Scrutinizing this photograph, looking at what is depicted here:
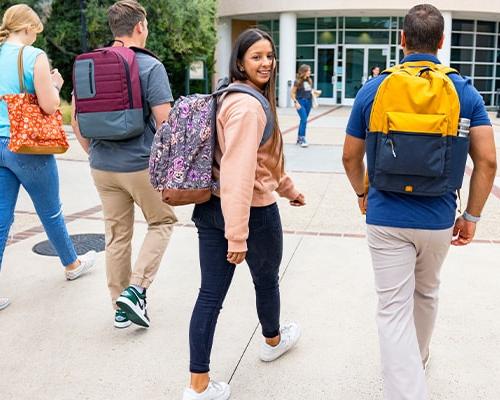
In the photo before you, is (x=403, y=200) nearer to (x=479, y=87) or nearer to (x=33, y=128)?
(x=33, y=128)

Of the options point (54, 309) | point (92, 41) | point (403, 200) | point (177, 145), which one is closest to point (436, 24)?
point (403, 200)

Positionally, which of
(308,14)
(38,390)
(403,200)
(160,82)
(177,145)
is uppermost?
(308,14)

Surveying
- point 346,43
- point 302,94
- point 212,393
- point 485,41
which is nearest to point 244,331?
point 212,393

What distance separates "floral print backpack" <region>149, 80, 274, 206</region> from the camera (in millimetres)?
2742

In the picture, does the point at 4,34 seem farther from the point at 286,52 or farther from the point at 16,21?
the point at 286,52

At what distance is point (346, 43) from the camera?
96.4ft

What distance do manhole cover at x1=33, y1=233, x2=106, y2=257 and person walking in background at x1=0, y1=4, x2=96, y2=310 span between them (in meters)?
1.19

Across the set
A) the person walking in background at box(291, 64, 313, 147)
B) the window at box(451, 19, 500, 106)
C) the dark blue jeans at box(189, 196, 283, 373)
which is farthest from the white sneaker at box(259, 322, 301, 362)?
the window at box(451, 19, 500, 106)

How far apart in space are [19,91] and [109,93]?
902 millimetres

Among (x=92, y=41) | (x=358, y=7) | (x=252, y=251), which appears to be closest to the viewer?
(x=252, y=251)

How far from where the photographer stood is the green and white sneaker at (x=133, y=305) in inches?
143

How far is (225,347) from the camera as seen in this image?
3629 millimetres

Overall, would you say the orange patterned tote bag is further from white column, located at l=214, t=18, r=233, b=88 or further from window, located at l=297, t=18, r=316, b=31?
window, located at l=297, t=18, r=316, b=31

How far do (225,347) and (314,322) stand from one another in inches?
26.3
